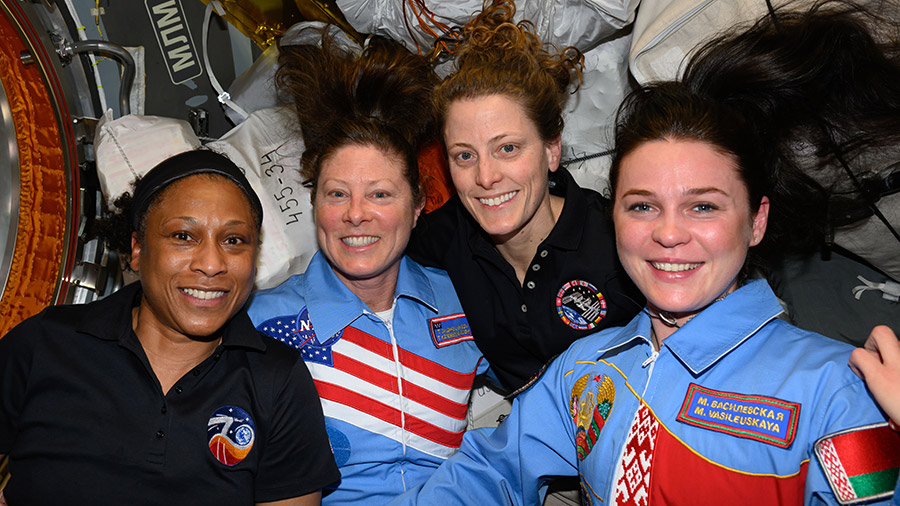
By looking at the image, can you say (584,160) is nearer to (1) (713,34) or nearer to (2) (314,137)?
(1) (713,34)

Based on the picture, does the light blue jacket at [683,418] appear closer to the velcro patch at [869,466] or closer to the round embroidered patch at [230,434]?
the velcro patch at [869,466]

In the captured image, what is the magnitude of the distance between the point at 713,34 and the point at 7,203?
237 centimetres

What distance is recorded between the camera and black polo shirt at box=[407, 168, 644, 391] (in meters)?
2.07

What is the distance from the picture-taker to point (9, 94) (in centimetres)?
247

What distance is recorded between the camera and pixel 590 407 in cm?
171

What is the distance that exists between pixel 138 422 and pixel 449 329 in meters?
0.91

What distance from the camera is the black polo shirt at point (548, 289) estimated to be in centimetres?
207

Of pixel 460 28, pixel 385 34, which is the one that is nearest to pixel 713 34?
pixel 460 28

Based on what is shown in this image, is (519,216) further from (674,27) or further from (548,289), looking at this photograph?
(674,27)

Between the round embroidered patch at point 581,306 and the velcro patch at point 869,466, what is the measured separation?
90 centimetres

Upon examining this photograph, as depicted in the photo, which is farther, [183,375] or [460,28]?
[460,28]

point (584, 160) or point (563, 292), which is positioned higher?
point (584, 160)

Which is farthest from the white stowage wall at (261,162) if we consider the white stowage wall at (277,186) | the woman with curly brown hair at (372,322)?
the woman with curly brown hair at (372,322)

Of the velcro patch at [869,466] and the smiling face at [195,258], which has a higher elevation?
the smiling face at [195,258]
